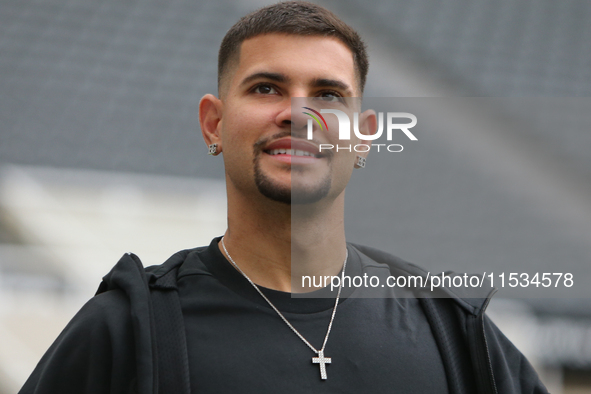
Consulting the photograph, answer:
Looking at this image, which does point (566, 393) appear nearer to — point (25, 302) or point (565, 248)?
point (565, 248)

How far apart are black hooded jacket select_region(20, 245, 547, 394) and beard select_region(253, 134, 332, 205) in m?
0.22

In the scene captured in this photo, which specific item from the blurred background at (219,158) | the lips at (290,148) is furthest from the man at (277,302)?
the blurred background at (219,158)

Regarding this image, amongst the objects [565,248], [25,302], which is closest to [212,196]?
[25,302]

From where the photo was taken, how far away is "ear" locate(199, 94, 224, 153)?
3.95 ft

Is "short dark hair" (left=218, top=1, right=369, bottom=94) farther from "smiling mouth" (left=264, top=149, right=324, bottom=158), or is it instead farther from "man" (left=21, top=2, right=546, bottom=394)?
"smiling mouth" (left=264, top=149, right=324, bottom=158)

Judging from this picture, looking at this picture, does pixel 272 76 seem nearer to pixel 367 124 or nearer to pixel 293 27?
pixel 293 27

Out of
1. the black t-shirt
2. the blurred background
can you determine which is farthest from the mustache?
the blurred background

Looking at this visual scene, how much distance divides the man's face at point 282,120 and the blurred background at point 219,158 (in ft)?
4.65

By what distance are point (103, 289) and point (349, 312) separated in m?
0.43

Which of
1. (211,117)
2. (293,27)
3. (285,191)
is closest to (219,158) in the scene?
(211,117)

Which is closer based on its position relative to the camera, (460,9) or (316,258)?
(316,258)

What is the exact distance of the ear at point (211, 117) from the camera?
1.21 m

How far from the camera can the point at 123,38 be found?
856 centimetres

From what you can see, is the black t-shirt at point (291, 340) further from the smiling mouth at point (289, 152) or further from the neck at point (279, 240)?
the smiling mouth at point (289, 152)
